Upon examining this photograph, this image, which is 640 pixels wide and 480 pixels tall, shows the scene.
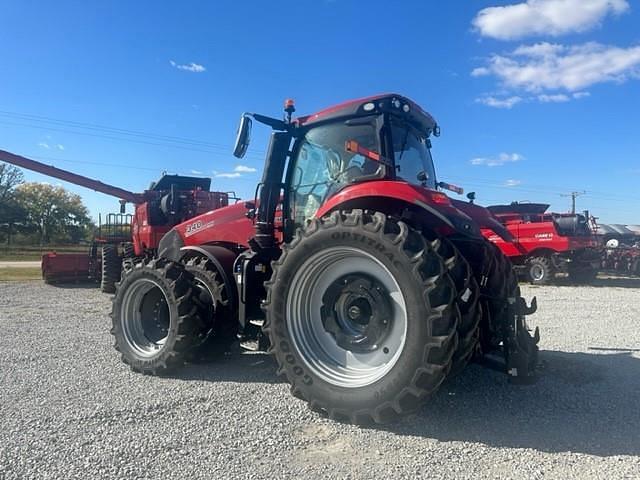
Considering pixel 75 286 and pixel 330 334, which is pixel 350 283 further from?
pixel 75 286

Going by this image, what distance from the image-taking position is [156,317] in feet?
19.0

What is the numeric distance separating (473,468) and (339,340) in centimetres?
149

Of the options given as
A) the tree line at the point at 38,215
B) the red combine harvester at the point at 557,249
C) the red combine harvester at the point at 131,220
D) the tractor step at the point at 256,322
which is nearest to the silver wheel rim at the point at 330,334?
the tractor step at the point at 256,322

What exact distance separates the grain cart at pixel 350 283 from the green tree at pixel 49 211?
5827 centimetres

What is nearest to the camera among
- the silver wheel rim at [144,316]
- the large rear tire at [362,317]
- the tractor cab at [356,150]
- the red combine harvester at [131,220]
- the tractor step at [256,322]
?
the large rear tire at [362,317]

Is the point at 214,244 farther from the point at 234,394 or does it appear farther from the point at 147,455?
the point at 147,455

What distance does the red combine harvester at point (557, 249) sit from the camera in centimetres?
1941

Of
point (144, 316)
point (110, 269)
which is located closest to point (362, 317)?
point (144, 316)

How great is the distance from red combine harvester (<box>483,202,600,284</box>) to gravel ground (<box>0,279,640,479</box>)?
46.6ft

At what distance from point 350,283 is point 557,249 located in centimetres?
1754

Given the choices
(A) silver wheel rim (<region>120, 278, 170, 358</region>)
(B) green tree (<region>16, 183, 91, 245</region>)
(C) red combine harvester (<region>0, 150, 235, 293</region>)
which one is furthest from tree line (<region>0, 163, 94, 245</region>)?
(A) silver wheel rim (<region>120, 278, 170, 358</region>)

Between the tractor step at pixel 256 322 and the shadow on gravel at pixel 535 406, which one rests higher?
the tractor step at pixel 256 322

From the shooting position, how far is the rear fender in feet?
13.0

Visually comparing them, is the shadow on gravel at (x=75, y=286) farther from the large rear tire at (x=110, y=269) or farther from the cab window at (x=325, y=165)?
the cab window at (x=325, y=165)
